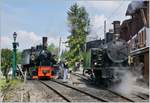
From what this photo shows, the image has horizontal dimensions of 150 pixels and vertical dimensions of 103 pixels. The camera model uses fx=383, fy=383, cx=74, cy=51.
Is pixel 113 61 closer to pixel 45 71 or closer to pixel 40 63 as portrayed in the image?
pixel 45 71

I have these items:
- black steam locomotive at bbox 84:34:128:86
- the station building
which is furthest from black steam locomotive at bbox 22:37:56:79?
black steam locomotive at bbox 84:34:128:86

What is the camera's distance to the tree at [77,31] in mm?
66062

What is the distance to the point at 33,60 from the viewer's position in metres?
34.8

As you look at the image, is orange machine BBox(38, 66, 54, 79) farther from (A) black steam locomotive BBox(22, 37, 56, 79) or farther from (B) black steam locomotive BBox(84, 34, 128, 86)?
(B) black steam locomotive BBox(84, 34, 128, 86)

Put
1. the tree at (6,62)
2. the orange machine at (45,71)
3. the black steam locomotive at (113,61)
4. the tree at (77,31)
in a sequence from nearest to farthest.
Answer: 1. the black steam locomotive at (113,61)
2. the tree at (6,62)
3. the orange machine at (45,71)
4. the tree at (77,31)

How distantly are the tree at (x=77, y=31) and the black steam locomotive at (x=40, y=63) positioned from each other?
2829cm

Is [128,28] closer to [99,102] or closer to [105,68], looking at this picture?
[105,68]

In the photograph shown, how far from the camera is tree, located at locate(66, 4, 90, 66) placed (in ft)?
217

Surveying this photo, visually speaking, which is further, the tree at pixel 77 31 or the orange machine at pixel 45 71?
the tree at pixel 77 31

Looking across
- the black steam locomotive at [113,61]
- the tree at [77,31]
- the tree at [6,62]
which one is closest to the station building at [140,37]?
the black steam locomotive at [113,61]

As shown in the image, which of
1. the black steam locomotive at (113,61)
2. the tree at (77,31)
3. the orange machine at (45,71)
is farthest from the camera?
the tree at (77,31)

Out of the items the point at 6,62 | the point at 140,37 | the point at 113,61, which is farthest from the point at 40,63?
the point at 113,61

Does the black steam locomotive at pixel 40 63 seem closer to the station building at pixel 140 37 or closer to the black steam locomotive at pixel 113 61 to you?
the station building at pixel 140 37

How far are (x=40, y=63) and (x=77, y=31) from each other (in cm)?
3320
